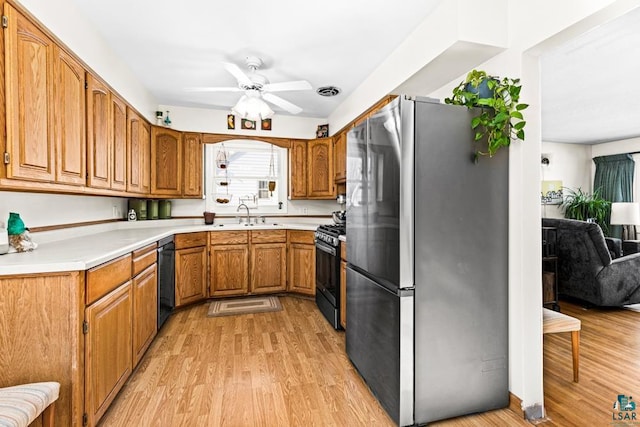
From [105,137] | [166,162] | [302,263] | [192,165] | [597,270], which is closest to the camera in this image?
[105,137]

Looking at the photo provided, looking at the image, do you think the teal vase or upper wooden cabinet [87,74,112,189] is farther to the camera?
upper wooden cabinet [87,74,112,189]

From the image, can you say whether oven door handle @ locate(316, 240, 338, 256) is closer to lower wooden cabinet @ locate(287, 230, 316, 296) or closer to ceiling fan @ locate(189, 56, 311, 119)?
lower wooden cabinet @ locate(287, 230, 316, 296)

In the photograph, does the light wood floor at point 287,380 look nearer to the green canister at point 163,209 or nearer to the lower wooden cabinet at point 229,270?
the lower wooden cabinet at point 229,270

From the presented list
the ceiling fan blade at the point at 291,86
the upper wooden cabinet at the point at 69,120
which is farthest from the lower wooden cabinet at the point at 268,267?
the upper wooden cabinet at the point at 69,120

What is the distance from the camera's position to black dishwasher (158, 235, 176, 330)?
2818 millimetres

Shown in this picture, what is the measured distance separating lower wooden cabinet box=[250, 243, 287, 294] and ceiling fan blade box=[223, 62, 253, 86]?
1959mm

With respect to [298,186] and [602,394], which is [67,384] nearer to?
[602,394]

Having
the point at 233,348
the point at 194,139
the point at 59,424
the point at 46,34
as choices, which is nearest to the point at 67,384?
the point at 59,424

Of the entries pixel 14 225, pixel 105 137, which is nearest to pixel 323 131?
pixel 105 137

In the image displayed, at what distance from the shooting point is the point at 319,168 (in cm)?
439

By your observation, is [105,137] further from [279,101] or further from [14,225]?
[279,101]

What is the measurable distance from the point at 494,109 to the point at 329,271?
2.00 meters

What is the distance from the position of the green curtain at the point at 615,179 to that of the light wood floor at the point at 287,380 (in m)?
3.83

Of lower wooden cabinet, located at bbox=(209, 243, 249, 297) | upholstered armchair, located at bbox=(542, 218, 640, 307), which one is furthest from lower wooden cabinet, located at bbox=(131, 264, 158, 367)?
upholstered armchair, located at bbox=(542, 218, 640, 307)
